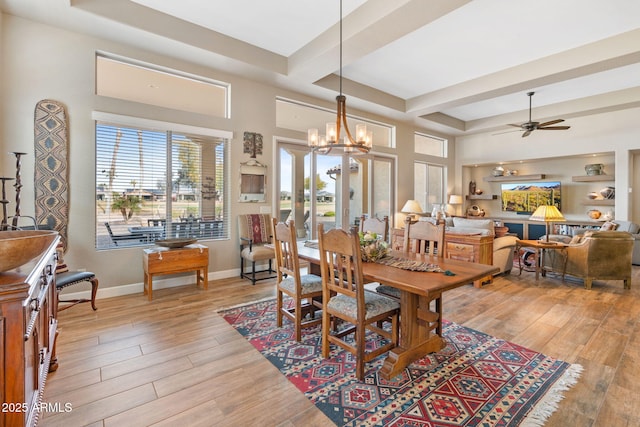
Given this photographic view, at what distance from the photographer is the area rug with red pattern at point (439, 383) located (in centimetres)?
178

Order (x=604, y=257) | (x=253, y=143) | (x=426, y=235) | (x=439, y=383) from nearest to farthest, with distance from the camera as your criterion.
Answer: (x=439, y=383), (x=426, y=235), (x=604, y=257), (x=253, y=143)

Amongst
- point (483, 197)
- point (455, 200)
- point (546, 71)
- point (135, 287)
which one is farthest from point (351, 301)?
point (483, 197)

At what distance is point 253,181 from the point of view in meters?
4.95

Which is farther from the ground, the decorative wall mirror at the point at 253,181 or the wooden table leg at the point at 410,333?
the decorative wall mirror at the point at 253,181

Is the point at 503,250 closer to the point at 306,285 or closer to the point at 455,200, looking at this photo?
the point at 306,285

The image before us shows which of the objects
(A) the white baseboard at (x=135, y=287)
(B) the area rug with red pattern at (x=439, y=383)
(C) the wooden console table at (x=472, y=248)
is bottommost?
(B) the area rug with red pattern at (x=439, y=383)

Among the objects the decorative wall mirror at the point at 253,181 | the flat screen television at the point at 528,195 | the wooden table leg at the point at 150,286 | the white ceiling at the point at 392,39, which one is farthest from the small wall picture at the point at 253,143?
the flat screen television at the point at 528,195

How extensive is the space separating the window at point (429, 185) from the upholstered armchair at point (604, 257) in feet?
11.9

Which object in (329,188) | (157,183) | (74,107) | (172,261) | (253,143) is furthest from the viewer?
(329,188)

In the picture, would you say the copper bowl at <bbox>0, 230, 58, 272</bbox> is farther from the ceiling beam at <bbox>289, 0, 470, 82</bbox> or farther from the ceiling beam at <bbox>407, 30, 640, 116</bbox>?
the ceiling beam at <bbox>407, 30, 640, 116</bbox>

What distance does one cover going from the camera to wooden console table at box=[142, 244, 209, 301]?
3668 mm

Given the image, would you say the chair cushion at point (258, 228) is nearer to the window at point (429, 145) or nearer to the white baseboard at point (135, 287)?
the white baseboard at point (135, 287)

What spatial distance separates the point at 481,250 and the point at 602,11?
308 centimetres

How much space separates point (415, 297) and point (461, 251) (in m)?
2.74
